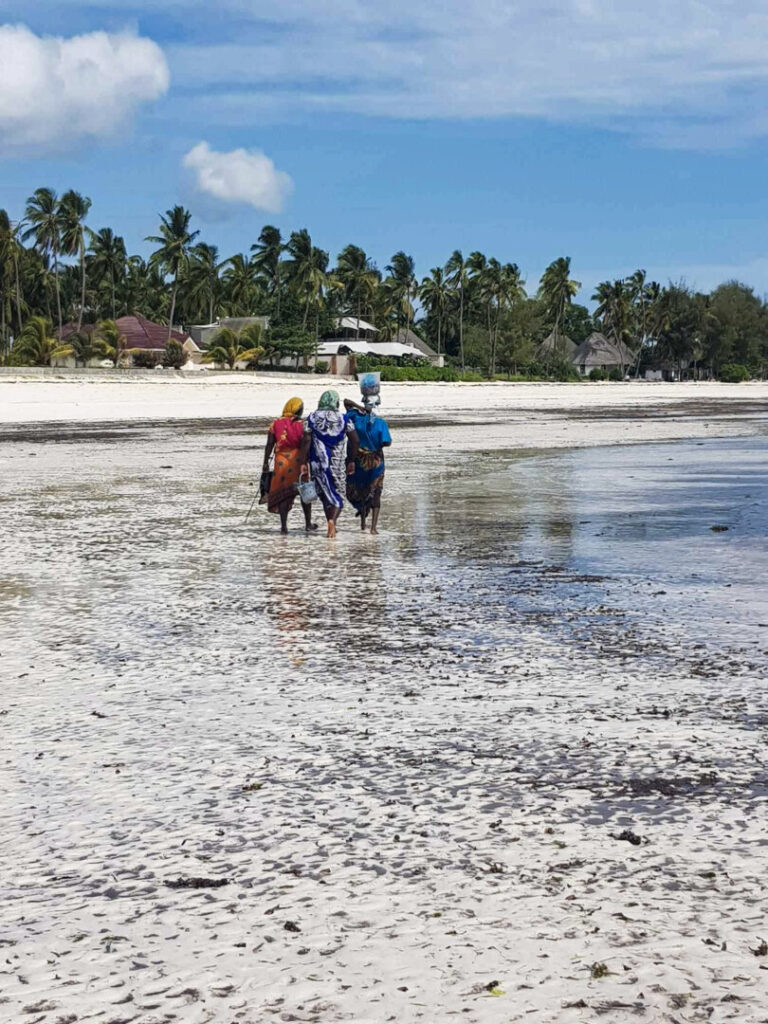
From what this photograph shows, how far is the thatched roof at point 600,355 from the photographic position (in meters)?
149

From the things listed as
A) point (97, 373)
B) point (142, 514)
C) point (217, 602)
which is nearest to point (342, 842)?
point (217, 602)

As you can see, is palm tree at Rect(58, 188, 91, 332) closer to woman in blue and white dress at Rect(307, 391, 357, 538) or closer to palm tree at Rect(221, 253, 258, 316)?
palm tree at Rect(221, 253, 258, 316)

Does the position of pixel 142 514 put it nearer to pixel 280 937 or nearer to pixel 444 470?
pixel 444 470

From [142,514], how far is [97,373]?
195ft

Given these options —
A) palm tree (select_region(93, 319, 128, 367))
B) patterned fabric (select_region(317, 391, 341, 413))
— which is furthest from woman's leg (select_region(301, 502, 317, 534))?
palm tree (select_region(93, 319, 128, 367))

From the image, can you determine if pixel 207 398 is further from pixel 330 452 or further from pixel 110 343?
pixel 330 452

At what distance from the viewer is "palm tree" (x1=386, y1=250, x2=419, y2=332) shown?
438ft

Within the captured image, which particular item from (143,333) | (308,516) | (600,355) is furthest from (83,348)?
(308,516)

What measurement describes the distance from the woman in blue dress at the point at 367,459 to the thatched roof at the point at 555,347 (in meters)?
118

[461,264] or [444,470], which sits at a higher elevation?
[461,264]

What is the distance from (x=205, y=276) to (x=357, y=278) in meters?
16.6

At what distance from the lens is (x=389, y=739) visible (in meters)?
5.95

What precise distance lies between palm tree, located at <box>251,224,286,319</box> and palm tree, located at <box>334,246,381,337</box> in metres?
5.85

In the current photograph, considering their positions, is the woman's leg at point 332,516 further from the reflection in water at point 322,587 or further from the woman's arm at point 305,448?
the woman's arm at point 305,448
